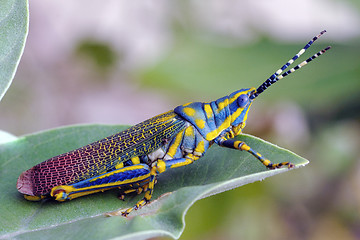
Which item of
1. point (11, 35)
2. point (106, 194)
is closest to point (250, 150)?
point (106, 194)

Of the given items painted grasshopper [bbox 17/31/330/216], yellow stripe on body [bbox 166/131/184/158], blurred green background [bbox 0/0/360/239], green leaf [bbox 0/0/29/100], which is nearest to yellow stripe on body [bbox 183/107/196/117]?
painted grasshopper [bbox 17/31/330/216]

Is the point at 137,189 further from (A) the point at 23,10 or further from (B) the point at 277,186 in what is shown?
(B) the point at 277,186

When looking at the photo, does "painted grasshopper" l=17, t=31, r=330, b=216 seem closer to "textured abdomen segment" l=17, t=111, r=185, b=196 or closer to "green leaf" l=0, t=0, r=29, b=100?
"textured abdomen segment" l=17, t=111, r=185, b=196

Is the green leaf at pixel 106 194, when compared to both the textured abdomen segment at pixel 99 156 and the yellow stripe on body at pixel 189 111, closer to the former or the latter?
the textured abdomen segment at pixel 99 156

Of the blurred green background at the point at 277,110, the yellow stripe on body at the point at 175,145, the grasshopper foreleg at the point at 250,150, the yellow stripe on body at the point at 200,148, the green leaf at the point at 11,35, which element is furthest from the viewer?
the blurred green background at the point at 277,110

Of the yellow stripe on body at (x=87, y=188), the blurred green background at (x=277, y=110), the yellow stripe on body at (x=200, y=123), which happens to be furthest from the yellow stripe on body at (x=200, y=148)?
the blurred green background at (x=277, y=110)

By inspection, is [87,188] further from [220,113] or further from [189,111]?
[220,113]
